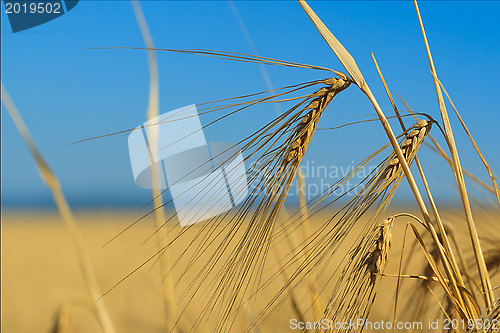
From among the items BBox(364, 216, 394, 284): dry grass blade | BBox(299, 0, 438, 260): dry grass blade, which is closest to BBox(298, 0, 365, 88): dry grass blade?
BBox(299, 0, 438, 260): dry grass blade

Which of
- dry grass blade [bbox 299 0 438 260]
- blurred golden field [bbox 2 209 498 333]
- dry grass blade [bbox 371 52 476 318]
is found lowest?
blurred golden field [bbox 2 209 498 333]

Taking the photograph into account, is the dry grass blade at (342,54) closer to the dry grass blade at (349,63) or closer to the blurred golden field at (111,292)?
the dry grass blade at (349,63)

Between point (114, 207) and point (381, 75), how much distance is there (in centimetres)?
1087

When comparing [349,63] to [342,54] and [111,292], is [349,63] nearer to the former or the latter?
[342,54]

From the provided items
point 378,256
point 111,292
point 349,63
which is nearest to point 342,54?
point 349,63

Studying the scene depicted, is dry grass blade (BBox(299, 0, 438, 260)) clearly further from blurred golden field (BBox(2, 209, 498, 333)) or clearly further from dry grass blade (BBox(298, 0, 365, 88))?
blurred golden field (BBox(2, 209, 498, 333))

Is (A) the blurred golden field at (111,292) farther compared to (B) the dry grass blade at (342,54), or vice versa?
(A) the blurred golden field at (111,292)

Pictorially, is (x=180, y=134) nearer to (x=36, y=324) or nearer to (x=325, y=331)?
(x=325, y=331)

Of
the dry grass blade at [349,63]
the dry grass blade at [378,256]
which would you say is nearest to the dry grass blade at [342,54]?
the dry grass blade at [349,63]

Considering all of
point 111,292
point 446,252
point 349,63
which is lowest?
point 111,292

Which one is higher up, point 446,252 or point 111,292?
point 446,252

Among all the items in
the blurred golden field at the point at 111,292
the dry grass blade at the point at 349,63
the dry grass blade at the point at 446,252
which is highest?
the dry grass blade at the point at 349,63

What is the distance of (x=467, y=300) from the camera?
30cm

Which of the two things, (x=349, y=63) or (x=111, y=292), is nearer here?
(x=349, y=63)
